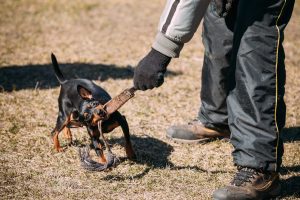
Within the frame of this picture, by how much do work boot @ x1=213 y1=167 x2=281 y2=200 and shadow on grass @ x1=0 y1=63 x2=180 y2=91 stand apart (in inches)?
116

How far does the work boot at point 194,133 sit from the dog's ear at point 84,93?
0.97 m

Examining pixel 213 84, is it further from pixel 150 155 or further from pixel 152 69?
pixel 152 69

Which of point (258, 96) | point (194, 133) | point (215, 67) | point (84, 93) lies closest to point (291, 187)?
point (258, 96)

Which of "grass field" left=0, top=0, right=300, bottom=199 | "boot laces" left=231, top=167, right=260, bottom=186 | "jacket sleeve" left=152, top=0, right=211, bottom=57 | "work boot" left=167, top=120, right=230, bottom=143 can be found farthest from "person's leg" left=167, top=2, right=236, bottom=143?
"boot laces" left=231, top=167, right=260, bottom=186

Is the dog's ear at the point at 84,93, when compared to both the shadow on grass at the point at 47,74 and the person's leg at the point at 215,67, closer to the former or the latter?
the person's leg at the point at 215,67

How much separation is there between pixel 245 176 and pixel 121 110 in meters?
2.04

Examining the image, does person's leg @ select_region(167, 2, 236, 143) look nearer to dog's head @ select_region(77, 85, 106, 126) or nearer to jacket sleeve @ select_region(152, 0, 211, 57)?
jacket sleeve @ select_region(152, 0, 211, 57)

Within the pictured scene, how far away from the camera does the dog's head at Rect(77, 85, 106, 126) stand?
3404mm

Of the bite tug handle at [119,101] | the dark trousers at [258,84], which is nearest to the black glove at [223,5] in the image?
the dark trousers at [258,84]

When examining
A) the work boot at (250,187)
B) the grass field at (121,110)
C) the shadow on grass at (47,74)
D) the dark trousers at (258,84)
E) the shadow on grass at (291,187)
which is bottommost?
the shadow on grass at (47,74)

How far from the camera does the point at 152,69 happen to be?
3035 mm

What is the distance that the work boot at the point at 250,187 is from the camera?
306 centimetres

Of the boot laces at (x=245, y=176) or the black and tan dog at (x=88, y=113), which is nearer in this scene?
the boot laces at (x=245, y=176)

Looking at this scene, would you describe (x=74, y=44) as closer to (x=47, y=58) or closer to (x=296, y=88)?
(x=47, y=58)
